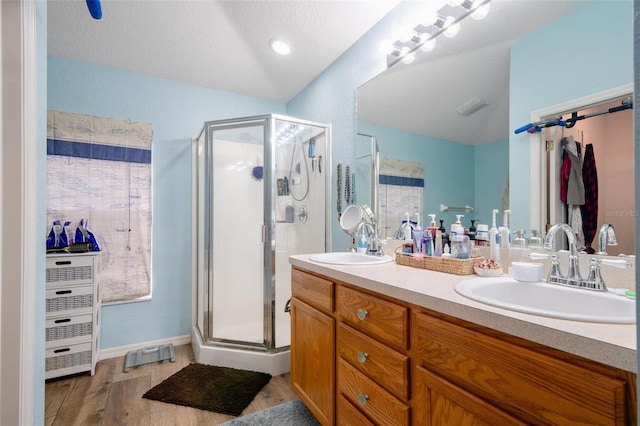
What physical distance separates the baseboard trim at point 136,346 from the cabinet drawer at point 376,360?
197cm

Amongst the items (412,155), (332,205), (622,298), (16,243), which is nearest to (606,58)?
(622,298)

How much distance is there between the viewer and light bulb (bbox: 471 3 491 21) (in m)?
1.36

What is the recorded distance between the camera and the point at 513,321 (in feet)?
2.18

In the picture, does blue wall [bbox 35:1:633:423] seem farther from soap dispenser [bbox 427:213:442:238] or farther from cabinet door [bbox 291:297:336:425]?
cabinet door [bbox 291:297:336:425]

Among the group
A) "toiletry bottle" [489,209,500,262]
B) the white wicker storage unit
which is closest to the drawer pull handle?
"toiletry bottle" [489,209,500,262]

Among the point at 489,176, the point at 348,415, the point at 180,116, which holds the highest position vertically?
the point at 180,116

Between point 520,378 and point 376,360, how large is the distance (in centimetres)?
51

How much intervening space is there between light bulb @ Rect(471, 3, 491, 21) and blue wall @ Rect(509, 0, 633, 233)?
0.28 meters

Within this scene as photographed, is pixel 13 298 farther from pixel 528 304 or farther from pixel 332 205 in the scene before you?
pixel 332 205

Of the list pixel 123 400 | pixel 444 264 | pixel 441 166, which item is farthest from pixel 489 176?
pixel 123 400

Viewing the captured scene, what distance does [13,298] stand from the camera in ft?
2.81

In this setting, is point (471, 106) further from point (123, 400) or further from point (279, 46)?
point (123, 400)

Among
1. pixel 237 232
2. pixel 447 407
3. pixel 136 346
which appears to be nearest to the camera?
pixel 447 407

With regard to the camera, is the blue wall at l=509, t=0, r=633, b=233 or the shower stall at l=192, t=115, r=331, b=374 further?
the shower stall at l=192, t=115, r=331, b=374
